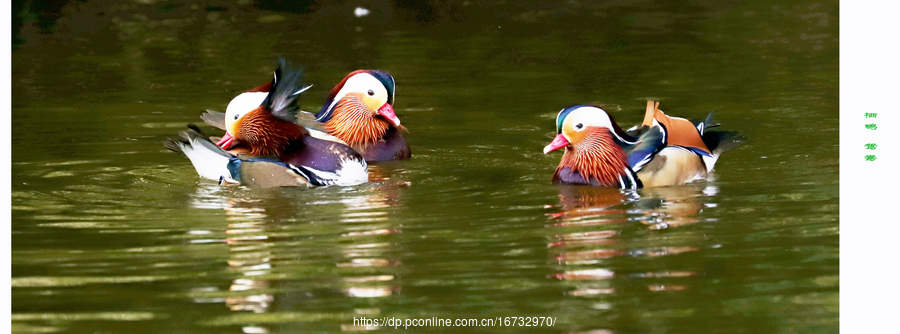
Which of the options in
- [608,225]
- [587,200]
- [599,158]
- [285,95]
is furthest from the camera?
[285,95]

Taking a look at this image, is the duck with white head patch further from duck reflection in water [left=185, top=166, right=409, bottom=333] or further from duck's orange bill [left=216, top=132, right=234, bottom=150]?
duck's orange bill [left=216, top=132, right=234, bottom=150]

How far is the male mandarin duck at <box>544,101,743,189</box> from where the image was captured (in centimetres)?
925

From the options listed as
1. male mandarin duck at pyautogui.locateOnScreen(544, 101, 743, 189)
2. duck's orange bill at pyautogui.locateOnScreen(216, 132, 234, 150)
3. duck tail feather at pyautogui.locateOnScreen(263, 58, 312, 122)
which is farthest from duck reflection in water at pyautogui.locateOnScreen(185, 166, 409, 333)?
male mandarin duck at pyautogui.locateOnScreen(544, 101, 743, 189)

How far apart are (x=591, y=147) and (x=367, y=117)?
8.89ft

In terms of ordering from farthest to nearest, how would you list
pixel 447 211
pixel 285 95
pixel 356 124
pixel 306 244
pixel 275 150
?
pixel 356 124, pixel 285 95, pixel 275 150, pixel 447 211, pixel 306 244

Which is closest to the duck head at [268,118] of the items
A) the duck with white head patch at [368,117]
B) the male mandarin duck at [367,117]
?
the male mandarin duck at [367,117]

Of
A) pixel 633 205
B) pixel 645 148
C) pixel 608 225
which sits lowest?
pixel 608 225

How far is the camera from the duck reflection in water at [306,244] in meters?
6.45

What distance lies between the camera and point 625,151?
30.8 feet

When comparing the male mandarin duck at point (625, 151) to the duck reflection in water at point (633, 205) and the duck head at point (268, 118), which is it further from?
the duck head at point (268, 118)

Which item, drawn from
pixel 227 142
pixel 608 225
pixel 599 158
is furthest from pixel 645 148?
pixel 227 142

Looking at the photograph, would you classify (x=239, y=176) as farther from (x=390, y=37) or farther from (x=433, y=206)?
(x=390, y=37)

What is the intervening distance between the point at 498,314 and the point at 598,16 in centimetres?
1629

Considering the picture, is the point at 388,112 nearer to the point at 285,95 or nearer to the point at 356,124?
the point at 356,124
